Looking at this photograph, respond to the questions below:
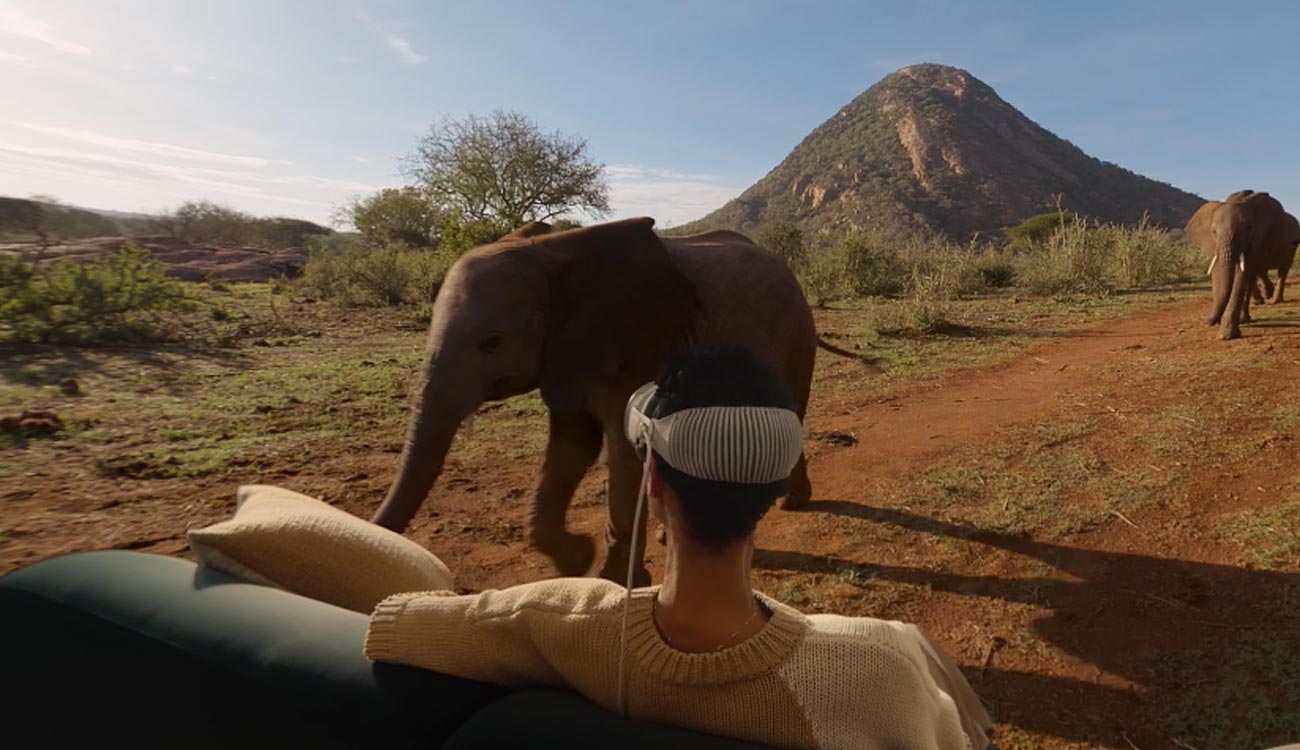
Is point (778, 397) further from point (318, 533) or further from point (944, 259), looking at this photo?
point (944, 259)

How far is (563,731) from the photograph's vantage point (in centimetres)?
91

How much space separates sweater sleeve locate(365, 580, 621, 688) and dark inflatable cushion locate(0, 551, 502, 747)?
0.09ft

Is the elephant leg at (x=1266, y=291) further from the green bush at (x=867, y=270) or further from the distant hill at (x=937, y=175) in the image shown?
the distant hill at (x=937, y=175)

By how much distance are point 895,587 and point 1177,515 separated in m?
1.87

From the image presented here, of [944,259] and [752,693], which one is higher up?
[944,259]

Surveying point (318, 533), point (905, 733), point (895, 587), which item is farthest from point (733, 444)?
point (895, 587)

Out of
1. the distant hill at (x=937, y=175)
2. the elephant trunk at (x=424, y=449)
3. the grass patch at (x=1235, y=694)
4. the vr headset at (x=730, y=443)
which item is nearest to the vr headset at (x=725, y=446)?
the vr headset at (x=730, y=443)

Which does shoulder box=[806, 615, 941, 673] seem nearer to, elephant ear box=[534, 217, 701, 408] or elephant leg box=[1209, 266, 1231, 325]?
elephant ear box=[534, 217, 701, 408]

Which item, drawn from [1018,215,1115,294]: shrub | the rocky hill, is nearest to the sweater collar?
[1018,215,1115,294]: shrub

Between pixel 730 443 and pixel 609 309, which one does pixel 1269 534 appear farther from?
pixel 730 443

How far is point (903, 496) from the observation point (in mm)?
4688

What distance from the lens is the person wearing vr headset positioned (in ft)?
3.34

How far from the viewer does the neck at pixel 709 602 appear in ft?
3.69

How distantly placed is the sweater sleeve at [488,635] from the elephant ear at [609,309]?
205cm
